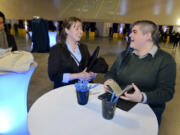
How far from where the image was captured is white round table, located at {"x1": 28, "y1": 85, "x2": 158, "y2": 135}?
0.83 m

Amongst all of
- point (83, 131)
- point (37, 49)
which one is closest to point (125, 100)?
point (83, 131)

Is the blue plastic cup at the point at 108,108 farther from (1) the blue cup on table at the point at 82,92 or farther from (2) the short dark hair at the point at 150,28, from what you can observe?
(2) the short dark hair at the point at 150,28

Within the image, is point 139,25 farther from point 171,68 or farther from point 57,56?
point 57,56

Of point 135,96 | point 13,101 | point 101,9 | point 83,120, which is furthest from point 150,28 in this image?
point 101,9

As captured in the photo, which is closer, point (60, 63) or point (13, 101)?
point (13, 101)

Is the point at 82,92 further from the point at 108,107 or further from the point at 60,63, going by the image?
the point at 60,63

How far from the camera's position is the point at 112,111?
89cm

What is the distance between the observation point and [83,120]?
908 mm

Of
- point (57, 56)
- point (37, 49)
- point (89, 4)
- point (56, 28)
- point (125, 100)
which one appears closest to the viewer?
point (125, 100)

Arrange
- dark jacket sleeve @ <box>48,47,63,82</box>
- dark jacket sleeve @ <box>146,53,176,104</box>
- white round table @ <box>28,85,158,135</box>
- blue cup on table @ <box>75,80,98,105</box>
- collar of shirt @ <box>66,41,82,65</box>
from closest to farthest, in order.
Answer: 1. white round table @ <box>28,85,158,135</box>
2. blue cup on table @ <box>75,80,98,105</box>
3. dark jacket sleeve @ <box>146,53,176,104</box>
4. dark jacket sleeve @ <box>48,47,63,82</box>
5. collar of shirt @ <box>66,41,82,65</box>

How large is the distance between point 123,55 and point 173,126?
4.68 ft

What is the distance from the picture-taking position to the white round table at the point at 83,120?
83cm

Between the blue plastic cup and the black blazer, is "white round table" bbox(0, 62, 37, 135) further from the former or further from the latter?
the blue plastic cup

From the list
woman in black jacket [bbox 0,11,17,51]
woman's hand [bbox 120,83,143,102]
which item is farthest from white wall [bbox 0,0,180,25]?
woman's hand [bbox 120,83,143,102]
